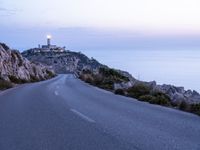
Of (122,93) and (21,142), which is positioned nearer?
(21,142)

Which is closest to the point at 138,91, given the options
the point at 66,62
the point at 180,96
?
the point at 180,96

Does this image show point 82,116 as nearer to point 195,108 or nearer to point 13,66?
point 195,108

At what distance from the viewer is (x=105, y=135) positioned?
411 inches

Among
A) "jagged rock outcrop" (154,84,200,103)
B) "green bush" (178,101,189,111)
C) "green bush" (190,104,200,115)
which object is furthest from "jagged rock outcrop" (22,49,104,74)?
"green bush" (190,104,200,115)

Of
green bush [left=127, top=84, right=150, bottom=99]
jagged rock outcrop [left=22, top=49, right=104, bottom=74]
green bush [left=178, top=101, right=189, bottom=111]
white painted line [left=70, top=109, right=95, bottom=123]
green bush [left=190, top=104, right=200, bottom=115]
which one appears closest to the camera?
white painted line [left=70, top=109, right=95, bottom=123]

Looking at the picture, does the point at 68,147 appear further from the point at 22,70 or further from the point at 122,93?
the point at 22,70

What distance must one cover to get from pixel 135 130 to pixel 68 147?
2683 mm

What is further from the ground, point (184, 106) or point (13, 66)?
point (184, 106)

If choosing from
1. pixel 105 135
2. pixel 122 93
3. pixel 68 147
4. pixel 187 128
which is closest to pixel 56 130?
pixel 105 135

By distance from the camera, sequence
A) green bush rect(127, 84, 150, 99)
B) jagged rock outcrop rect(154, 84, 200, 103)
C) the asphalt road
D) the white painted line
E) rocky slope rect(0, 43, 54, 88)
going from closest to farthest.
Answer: the asphalt road → the white painted line → jagged rock outcrop rect(154, 84, 200, 103) → green bush rect(127, 84, 150, 99) → rocky slope rect(0, 43, 54, 88)

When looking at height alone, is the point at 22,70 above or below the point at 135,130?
below

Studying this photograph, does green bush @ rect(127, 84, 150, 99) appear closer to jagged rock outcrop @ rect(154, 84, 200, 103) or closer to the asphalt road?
jagged rock outcrop @ rect(154, 84, 200, 103)

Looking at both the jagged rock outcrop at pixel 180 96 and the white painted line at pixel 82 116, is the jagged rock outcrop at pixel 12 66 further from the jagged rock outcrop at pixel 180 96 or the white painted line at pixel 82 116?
the white painted line at pixel 82 116

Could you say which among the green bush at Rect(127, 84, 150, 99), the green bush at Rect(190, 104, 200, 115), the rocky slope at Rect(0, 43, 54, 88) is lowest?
the rocky slope at Rect(0, 43, 54, 88)
